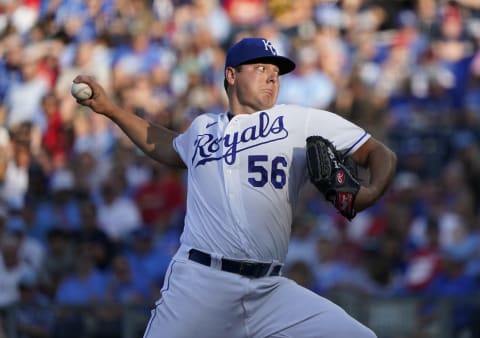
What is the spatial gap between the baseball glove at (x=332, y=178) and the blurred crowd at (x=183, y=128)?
13.9 feet

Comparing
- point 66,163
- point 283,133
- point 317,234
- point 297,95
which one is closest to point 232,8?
point 297,95

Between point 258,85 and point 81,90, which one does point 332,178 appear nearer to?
point 258,85

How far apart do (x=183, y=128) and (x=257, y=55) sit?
643 centimetres

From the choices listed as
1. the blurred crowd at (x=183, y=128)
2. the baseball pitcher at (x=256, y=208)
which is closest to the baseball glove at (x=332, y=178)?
the baseball pitcher at (x=256, y=208)

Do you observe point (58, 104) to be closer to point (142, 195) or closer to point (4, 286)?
point (142, 195)

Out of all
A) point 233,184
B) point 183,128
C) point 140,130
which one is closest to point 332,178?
point 233,184

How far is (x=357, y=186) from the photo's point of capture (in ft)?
17.7

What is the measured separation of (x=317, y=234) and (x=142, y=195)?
6.94ft

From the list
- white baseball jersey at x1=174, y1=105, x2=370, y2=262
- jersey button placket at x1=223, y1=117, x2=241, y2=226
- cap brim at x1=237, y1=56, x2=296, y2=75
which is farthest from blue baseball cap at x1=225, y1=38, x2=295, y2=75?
jersey button placket at x1=223, y1=117, x2=241, y2=226

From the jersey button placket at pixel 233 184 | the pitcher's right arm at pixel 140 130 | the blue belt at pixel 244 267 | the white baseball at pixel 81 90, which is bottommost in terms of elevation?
the blue belt at pixel 244 267

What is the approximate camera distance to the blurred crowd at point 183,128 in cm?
1034

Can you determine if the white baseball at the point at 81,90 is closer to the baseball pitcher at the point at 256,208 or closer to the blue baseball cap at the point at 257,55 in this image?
the baseball pitcher at the point at 256,208

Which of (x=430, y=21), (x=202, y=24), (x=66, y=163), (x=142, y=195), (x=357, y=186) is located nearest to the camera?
(x=357, y=186)

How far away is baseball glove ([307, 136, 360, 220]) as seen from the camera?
5.36 m
